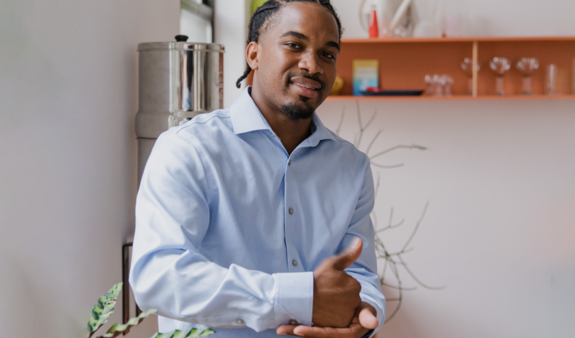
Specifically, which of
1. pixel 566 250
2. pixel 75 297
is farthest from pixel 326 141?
pixel 566 250

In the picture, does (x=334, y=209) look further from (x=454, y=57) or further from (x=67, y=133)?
(x=454, y=57)

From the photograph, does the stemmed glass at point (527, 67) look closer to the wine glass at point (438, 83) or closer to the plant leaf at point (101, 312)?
the wine glass at point (438, 83)

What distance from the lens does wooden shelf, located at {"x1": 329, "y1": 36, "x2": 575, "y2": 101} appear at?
117 inches

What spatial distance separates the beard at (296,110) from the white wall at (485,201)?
1.96 metres

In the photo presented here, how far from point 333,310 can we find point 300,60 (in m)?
0.56

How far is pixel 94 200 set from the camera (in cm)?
144

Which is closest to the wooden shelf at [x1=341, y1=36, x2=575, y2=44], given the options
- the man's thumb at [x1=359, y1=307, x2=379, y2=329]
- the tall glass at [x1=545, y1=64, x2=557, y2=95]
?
the tall glass at [x1=545, y1=64, x2=557, y2=95]

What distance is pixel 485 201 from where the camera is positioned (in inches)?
123

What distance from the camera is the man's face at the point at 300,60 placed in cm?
120

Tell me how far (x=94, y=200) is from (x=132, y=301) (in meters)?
0.37

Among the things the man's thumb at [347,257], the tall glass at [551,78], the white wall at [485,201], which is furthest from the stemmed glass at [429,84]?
the man's thumb at [347,257]

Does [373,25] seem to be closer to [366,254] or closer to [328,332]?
[366,254]

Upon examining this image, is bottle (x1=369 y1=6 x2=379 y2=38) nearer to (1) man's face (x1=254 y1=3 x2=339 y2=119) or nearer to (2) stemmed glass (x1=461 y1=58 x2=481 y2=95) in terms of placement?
(2) stemmed glass (x1=461 y1=58 x2=481 y2=95)

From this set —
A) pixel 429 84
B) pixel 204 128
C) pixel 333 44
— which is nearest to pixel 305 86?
pixel 333 44
